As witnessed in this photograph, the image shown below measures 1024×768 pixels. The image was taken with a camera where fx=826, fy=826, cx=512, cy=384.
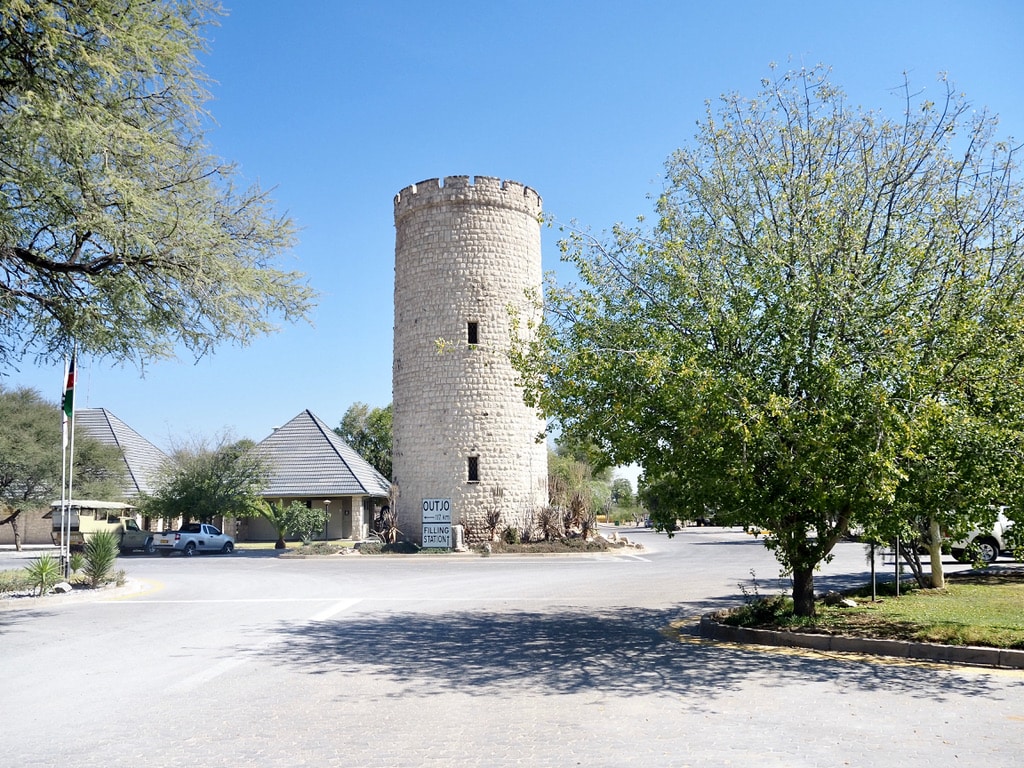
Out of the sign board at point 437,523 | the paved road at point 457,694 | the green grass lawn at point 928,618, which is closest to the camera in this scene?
the paved road at point 457,694

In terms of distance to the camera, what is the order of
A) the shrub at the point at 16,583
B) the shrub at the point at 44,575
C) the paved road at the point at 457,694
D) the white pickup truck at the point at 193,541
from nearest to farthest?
the paved road at the point at 457,694 → the shrub at the point at 44,575 → the shrub at the point at 16,583 → the white pickup truck at the point at 193,541

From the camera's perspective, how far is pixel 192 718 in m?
7.00

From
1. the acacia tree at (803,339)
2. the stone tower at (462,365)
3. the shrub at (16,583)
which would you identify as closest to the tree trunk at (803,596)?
the acacia tree at (803,339)

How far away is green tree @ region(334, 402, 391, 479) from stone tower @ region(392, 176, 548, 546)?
30535 mm

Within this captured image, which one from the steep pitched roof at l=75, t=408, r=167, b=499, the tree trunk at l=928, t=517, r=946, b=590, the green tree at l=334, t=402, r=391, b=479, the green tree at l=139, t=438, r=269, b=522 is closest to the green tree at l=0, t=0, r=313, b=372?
the tree trunk at l=928, t=517, r=946, b=590

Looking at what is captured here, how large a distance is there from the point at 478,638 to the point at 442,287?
23.0 m

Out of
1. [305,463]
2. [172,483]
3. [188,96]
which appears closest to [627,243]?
[188,96]

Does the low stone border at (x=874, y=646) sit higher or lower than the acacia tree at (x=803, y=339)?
lower

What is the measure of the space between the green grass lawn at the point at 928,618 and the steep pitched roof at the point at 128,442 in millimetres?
36454

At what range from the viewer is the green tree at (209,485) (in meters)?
35.1

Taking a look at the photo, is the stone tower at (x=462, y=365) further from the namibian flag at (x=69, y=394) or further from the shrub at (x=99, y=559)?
the namibian flag at (x=69, y=394)

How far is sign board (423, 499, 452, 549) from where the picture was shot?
31.8 metres

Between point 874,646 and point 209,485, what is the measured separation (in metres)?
30.6

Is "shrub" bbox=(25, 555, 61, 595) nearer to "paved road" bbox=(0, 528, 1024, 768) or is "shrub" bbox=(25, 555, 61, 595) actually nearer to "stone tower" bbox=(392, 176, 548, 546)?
"paved road" bbox=(0, 528, 1024, 768)
